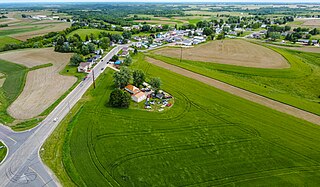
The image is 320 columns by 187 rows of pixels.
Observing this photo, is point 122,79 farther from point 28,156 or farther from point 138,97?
point 28,156

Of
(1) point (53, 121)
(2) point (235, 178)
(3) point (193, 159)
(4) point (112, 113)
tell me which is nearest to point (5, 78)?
(1) point (53, 121)

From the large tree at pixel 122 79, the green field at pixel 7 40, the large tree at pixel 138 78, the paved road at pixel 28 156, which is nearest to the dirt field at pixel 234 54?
the large tree at pixel 138 78

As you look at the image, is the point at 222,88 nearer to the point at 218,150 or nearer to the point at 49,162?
the point at 218,150

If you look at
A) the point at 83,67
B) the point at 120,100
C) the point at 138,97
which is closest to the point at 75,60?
the point at 83,67

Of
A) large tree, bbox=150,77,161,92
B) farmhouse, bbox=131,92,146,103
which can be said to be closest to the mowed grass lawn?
farmhouse, bbox=131,92,146,103

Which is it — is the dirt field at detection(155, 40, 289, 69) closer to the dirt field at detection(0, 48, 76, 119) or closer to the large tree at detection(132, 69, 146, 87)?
the large tree at detection(132, 69, 146, 87)

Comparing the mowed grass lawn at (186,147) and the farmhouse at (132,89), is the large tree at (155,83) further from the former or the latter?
the mowed grass lawn at (186,147)
